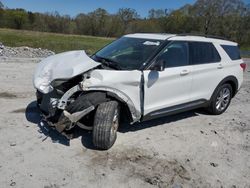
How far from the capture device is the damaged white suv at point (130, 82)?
4242 mm

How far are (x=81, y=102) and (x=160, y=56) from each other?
5.50 feet

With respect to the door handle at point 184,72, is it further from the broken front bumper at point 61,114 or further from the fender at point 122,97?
the broken front bumper at point 61,114

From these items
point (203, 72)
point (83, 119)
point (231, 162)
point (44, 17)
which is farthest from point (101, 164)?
point (44, 17)

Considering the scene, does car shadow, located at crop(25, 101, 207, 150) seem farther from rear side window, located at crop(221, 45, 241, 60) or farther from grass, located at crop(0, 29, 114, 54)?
grass, located at crop(0, 29, 114, 54)

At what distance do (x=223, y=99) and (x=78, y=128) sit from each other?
339 cm

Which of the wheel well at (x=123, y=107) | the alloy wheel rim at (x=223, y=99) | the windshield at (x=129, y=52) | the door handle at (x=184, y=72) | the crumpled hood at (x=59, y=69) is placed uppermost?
the windshield at (x=129, y=52)

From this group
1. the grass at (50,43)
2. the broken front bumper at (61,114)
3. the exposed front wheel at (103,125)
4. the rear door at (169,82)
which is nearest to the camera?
the broken front bumper at (61,114)

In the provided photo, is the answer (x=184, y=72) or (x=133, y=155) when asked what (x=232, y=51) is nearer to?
(x=184, y=72)

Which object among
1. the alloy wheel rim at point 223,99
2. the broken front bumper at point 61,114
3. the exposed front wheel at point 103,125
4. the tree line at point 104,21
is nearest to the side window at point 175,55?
the exposed front wheel at point 103,125

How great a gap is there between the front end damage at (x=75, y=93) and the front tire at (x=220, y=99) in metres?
2.24

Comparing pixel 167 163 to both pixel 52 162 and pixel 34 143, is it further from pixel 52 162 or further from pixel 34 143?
pixel 34 143

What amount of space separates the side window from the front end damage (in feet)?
2.53

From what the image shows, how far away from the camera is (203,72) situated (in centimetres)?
577

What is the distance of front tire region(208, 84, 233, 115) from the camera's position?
623cm
